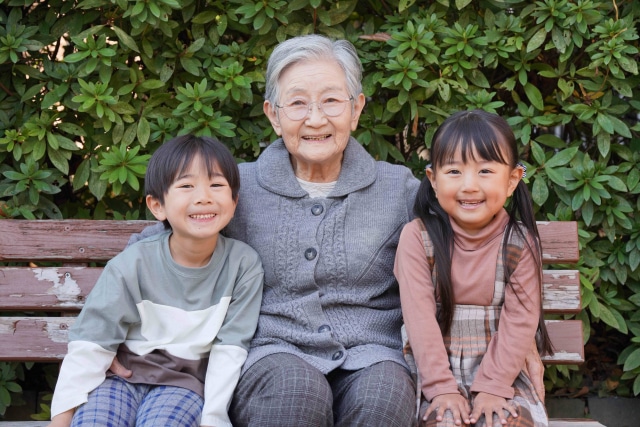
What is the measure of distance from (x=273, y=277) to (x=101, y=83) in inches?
43.5

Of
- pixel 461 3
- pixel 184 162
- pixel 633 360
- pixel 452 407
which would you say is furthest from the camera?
pixel 633 360

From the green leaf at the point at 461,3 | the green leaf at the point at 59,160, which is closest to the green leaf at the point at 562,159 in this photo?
the green leaf at the point at 461,3

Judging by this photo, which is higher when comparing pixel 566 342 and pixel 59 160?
pixel 59 160

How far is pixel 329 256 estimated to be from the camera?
2992 mm

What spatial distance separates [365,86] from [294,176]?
2.14ft

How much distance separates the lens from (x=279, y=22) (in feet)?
11.9

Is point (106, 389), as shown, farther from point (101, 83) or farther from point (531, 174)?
point (531, 174)

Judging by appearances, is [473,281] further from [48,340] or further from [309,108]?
[48,340]

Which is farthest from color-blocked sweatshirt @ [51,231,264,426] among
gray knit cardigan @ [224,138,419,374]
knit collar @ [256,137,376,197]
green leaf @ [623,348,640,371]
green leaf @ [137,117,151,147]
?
green leaf @ [623,348,640,371]

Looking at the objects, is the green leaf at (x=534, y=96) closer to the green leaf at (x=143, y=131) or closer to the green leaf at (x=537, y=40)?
the green leaf at (x=537, y=40)

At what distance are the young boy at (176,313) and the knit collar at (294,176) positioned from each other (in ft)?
0.70

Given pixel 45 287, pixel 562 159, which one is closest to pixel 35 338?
→ pixel 45 287

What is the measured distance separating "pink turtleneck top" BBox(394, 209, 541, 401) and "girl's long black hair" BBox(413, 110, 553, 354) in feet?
0.10

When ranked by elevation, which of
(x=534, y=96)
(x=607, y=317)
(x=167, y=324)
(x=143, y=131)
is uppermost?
(x=534, y=96)
